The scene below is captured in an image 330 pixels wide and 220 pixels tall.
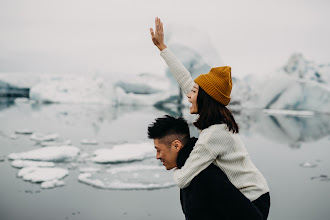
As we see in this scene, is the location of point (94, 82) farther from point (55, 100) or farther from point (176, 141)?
point (176, 141)

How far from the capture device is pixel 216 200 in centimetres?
86

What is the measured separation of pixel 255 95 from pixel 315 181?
31.8 ft

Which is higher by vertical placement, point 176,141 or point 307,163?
point 176,141

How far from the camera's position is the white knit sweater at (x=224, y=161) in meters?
0.88

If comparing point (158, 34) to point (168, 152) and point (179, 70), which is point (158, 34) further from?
point (168, 152)

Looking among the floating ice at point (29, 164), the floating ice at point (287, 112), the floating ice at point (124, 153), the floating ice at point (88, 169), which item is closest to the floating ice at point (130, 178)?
the floating ice at point (88, 169)

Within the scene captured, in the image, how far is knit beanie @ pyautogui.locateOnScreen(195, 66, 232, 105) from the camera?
3.09ft

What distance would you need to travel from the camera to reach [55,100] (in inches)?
514

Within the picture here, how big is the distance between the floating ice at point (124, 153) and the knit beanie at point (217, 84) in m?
3.12

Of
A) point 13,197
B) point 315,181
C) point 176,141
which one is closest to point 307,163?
point 315,181

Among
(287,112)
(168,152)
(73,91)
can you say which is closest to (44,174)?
(168,152)

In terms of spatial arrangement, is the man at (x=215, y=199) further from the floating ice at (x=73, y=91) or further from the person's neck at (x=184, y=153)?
the floating ice at (x=73, y=91)

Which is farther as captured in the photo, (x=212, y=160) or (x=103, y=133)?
(x=103, y=133)

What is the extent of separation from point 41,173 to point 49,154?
0.76 m
